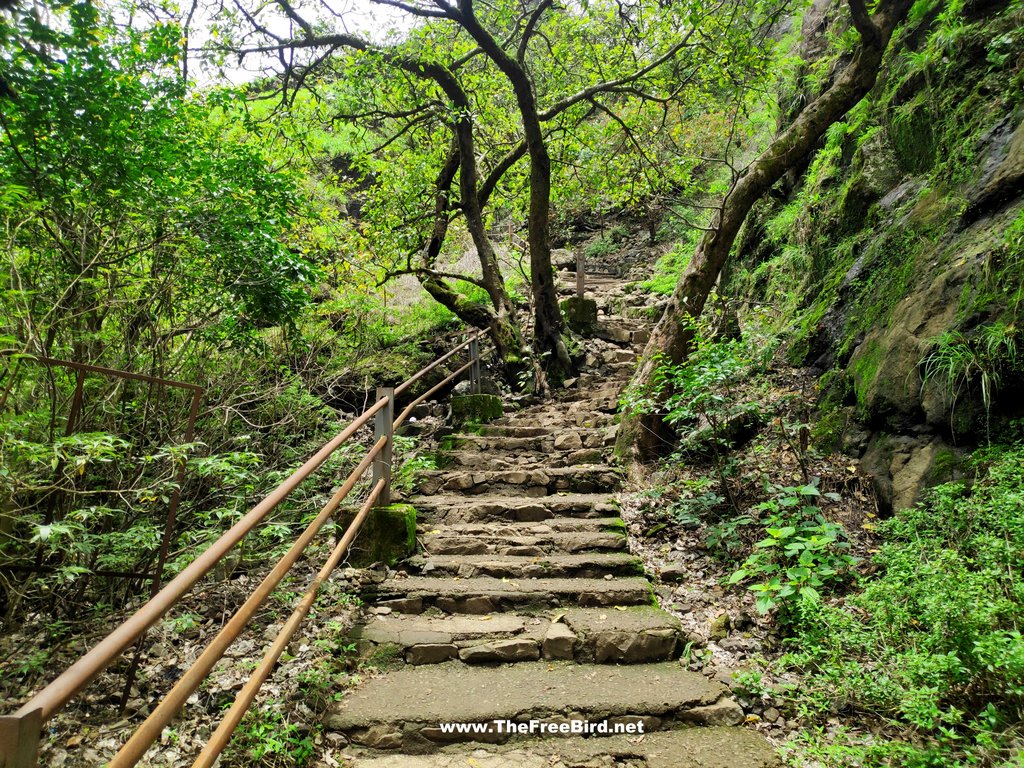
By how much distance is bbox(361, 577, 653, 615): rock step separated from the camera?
3525 mm

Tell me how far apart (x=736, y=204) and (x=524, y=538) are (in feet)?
14.7

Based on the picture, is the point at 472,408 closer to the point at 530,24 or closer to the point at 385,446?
the point at 385,446

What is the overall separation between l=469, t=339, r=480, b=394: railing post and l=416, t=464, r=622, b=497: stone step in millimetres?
2684

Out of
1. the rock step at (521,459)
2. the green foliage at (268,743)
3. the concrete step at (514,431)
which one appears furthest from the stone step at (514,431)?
the green foliage at (268,743)

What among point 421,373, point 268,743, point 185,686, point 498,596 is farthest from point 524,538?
point 185,686

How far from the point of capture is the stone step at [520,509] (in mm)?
4715

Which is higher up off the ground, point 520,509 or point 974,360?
point 974,360

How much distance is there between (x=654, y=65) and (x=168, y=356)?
6654 mm

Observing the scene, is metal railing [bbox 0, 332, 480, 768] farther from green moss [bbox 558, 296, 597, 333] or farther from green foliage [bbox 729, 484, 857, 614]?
green moss [bbox 558, 296, 597, 333]

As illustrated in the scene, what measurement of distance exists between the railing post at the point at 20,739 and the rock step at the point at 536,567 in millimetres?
3006

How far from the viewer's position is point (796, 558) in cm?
339

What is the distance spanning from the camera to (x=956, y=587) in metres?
2.44

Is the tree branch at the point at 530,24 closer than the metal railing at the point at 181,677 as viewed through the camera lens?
No

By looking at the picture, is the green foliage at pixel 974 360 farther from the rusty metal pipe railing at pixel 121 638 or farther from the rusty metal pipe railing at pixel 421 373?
the rusty metal pipe railing at pixel 121 638
